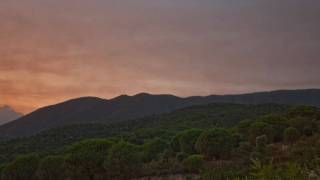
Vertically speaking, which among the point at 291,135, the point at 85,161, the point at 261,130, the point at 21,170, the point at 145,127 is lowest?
the point at 145,127

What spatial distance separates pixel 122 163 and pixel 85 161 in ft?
10.9

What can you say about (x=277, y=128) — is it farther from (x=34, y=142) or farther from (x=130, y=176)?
(x=34, y=142)

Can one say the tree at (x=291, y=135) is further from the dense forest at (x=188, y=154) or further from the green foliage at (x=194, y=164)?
the green foliage at (x=194, y=164)

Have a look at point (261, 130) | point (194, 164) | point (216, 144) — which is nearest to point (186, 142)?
point (216, 144)

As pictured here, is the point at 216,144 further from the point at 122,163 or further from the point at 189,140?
the point at 122,163

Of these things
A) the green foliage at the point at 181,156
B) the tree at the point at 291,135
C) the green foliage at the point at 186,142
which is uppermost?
the tree at the point at 291,135

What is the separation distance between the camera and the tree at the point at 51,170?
138ft

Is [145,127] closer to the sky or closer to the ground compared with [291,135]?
closer to the ground

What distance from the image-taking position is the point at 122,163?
40.8m

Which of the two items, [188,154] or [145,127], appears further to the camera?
[145,127]

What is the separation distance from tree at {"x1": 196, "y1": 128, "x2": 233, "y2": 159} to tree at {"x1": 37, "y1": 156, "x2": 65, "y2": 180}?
13473 mm

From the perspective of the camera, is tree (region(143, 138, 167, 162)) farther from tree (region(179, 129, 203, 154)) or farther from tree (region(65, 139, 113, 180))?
tree (region(65, 139, 113, 180))

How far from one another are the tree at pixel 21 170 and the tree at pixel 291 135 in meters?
23.8

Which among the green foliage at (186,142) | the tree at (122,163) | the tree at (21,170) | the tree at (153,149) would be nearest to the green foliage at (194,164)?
the tree at (122,163)
